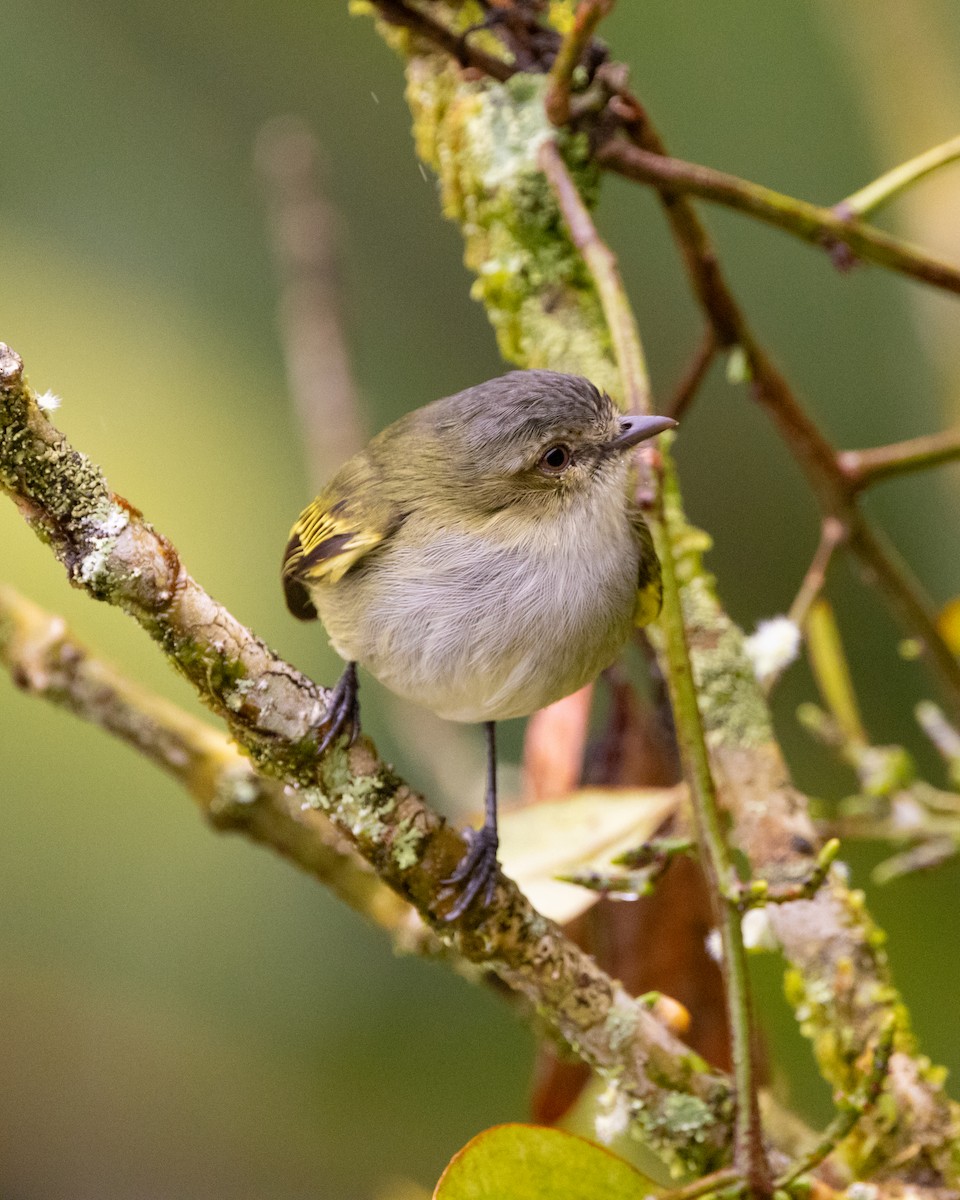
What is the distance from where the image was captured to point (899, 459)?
1.59 meters

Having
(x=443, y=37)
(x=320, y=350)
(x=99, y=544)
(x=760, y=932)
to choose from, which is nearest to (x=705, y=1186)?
(x=760, y=932)

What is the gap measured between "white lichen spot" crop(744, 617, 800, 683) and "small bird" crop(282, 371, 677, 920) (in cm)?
32

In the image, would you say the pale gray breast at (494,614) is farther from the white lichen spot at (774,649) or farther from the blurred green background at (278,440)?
the blurred green background at (278,440)

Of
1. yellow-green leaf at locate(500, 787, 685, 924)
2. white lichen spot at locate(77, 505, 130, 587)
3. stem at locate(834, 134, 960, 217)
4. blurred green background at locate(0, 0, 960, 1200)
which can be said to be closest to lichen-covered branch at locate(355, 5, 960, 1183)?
yellow-green leaf at locate(500, 787, 685, 924)

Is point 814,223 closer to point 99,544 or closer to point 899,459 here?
point 899,459

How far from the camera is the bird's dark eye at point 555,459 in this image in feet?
3.97

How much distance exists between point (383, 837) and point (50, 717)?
181 cm

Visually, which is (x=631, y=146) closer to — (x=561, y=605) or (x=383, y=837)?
(x=561, y=605)

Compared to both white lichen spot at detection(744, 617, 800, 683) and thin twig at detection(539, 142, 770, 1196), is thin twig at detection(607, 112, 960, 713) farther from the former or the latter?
thin twig at detection(539, 142, 770, 1196)

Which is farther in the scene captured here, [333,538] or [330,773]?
[333,538]

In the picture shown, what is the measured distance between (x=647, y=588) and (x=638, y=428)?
0.52 feet

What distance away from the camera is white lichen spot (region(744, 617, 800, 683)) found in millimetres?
1474

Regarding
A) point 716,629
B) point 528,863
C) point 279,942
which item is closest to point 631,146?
point 716,629

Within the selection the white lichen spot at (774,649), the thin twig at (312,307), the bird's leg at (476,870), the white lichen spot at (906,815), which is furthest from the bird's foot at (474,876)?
the thin twig at (312,307)
